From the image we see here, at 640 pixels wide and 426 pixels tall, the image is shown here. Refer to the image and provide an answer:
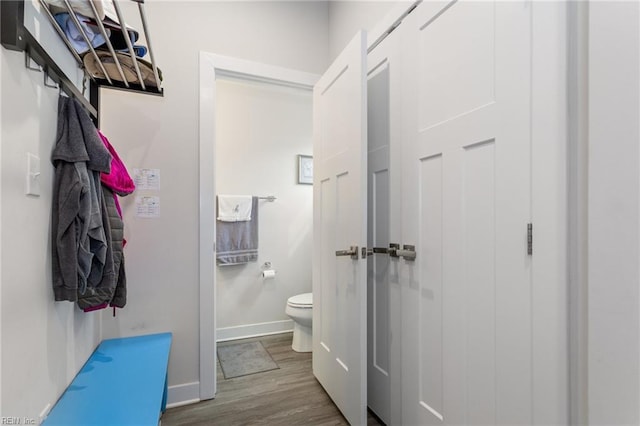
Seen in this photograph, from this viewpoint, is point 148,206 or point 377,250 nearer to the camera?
point 377,250

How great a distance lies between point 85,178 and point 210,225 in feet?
2.75

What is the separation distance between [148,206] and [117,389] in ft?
3.27

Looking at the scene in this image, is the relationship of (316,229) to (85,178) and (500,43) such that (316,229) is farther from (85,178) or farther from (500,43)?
(500,43)

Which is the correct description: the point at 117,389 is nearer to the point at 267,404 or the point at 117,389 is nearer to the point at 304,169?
the point at 267,404

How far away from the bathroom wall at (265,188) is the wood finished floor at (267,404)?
0.80 meters

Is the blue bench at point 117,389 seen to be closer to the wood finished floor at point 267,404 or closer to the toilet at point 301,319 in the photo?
the wood finished floor at point 267,404

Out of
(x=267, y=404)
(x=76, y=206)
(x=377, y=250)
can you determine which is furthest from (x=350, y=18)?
(x=267, y=404)

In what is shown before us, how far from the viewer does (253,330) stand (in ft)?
9.50

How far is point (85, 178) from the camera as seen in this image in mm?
1117

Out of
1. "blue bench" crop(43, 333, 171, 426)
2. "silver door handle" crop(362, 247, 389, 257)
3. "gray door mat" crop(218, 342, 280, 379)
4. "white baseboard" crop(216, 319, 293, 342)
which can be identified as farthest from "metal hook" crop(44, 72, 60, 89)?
"white baseboard" crop(216, 319, 293, 342)

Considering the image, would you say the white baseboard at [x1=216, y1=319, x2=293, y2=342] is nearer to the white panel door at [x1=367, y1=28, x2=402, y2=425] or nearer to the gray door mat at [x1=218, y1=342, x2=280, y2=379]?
the gray door mat at [x1=218, y1=342, x2=280, y2=379]

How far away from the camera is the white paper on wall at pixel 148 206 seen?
1.78m

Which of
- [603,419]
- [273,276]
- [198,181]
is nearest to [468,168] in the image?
[603,419]

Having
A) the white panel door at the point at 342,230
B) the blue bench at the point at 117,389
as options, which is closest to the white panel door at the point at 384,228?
the white panel door at the point at 342,230
